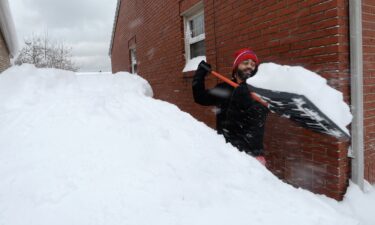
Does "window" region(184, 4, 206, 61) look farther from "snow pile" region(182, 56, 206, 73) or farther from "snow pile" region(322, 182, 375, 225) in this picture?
"snow pile" region(322, 182, 375, 225)

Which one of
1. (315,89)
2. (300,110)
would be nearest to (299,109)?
(300,110)

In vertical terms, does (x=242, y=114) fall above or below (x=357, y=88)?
below

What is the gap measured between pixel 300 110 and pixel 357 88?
2.68 feet

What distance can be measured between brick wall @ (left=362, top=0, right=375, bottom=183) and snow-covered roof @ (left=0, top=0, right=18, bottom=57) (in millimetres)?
8086

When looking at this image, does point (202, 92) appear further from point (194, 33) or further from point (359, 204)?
point (194, 33)

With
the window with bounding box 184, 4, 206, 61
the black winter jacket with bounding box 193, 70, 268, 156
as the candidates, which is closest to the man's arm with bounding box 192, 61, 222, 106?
the black winter jacket with bounding box 193, 70, 268, 156

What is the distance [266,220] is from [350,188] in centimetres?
187

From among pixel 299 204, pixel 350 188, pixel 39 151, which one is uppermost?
pixel 39 151

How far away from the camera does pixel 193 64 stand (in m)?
6.00

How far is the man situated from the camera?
290cm

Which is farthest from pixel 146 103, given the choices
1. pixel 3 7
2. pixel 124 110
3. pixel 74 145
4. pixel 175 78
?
pixel 3 7

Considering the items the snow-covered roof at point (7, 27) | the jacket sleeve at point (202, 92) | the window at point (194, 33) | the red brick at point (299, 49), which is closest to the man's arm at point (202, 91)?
the jacket sleeve at point (202, 92)

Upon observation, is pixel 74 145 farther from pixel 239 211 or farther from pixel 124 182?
pixel 239 211

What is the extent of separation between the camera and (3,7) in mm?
8055
